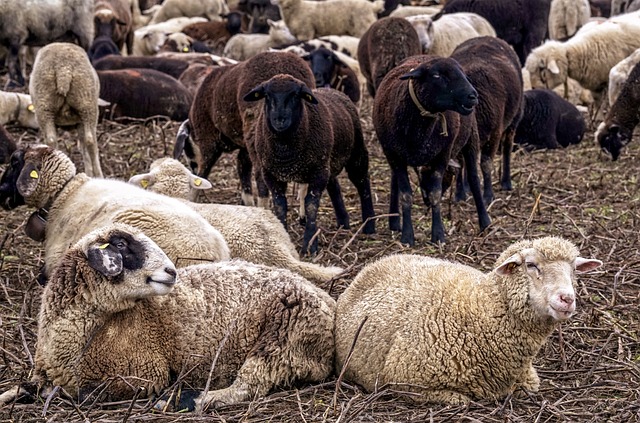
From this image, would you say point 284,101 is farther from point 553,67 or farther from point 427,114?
point 553,67

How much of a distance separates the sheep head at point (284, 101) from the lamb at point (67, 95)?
9.91ft

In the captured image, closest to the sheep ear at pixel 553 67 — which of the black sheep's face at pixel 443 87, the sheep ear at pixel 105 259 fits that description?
the black sheep's face at pixel 443 87

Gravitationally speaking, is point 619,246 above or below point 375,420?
below

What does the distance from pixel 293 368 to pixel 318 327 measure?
0.89 ft

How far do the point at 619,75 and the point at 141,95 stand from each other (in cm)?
631

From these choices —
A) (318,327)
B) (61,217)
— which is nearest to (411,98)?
(61,217)

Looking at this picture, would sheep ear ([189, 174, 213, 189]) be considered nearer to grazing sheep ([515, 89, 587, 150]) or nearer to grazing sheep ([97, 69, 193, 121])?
grazing sheep ([97, 69, 193, 121])

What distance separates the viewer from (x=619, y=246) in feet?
27.1

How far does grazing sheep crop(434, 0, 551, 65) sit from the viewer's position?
19.1 metres

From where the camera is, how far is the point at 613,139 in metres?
12.9

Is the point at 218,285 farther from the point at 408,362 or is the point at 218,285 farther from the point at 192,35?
the point at 192,35

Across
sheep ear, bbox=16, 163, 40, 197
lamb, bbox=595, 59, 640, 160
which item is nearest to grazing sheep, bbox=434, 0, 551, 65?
lamb, bbox=595, 59, 640, 160

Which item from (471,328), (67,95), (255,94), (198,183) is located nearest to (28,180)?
(198,183)

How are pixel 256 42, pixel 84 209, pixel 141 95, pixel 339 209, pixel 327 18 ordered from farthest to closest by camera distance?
pixel 256 42 < pixel 327 18 < pixel 141 95 < pixel 339 209 < pixel 84 209
